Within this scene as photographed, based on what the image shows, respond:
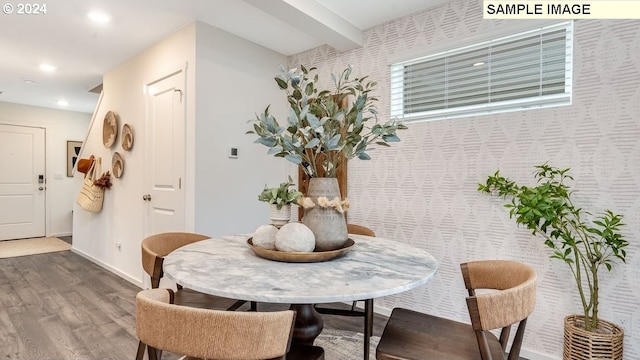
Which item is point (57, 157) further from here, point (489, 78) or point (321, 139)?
point (489, 78)

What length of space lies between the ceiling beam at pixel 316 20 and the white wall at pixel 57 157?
547cm

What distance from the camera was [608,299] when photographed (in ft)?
6.11

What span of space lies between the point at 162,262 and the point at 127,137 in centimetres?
259

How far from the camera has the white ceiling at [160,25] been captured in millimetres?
2432

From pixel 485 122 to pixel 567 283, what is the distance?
110 cm

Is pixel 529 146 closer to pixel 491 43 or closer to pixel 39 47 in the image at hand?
pixel 491 43

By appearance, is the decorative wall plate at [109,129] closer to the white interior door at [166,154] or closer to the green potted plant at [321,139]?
the white interior door at [166,154]

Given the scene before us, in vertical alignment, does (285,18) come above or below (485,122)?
above

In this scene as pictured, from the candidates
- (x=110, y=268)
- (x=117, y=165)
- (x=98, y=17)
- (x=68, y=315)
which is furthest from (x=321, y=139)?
(x=110, y=268)

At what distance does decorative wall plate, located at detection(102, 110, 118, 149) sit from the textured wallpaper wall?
8.41 ft

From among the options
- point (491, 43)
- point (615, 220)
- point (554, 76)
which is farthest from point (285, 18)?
point (615, 220)

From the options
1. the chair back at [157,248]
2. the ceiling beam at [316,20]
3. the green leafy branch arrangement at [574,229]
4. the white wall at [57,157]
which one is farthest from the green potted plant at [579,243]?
the white wall at [57,157]

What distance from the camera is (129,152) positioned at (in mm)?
3566

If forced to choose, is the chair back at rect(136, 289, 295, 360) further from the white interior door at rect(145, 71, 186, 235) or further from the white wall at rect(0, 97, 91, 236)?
the white wall at rect(0, 97, 91, 236)
